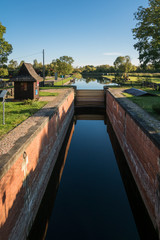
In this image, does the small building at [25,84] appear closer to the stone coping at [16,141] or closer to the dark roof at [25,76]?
the dark roof at [25,76]

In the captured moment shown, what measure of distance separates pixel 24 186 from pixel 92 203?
3.55 metres

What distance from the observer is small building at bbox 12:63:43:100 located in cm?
1625

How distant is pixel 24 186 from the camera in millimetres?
6277

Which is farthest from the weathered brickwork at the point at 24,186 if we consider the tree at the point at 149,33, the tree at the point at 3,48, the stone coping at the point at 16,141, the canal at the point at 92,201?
the tree at the point at 3,48

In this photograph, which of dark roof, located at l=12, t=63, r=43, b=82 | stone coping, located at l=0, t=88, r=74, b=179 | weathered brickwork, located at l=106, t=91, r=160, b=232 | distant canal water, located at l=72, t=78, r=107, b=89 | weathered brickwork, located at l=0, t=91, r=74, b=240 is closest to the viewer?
weathered brickwork, located at l=0, t=91, r=74, b=240

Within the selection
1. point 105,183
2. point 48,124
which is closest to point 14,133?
point 48,124

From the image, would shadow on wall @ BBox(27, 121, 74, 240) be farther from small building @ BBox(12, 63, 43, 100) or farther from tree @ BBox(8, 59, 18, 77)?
tree @ BBox(8, 59, 18, 77)

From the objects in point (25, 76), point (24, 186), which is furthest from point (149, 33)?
point (24, 186)

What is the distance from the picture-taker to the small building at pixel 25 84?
53.3ft

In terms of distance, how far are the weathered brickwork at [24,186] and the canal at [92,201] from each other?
0.77 meters

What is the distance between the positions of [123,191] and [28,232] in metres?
4.96

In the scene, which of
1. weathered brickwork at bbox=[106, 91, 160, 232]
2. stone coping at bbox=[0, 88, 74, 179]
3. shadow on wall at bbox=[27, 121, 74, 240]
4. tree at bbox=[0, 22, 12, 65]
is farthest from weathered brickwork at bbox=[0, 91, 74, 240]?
tree at bbox=[0, 22, 12, 65]

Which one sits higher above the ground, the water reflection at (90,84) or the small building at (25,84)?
the water reflection at (90,84)

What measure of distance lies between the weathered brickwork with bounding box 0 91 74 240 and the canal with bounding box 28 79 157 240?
30.4 inches
